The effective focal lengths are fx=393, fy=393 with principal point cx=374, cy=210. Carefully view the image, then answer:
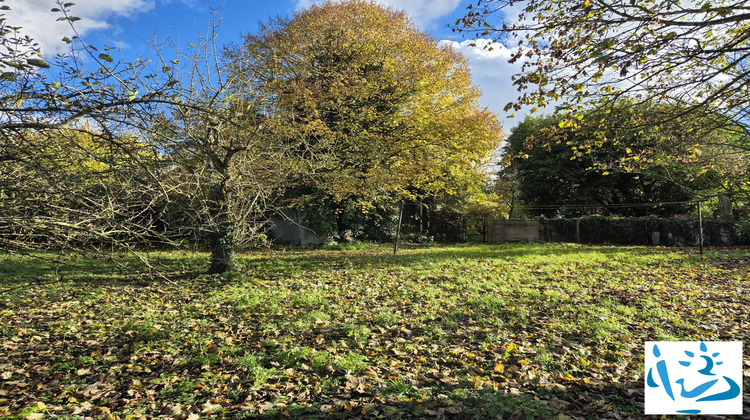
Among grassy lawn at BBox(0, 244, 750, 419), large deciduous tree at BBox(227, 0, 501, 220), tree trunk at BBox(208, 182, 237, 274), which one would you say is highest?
large deciduous tree at BBox(227, 0, 501, 220)

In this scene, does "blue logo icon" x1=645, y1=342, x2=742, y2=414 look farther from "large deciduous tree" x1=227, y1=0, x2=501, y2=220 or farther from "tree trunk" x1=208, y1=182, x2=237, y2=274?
"large deciduous tree" x1=227, y1=0, x2=501, y2=220

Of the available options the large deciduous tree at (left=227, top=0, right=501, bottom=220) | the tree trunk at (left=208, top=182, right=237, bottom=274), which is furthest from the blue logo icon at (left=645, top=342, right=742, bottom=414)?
the large deciduous tree at (left=227, top=0, right=501, bottom=220)

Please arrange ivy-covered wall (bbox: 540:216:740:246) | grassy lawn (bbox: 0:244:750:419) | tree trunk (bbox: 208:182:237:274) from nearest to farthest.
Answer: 1. grassy lawn (bbox: 0:244:750:419)
2. tree trunk (bbox: 208:182:237:274)
3. ivy-covered wall (bbox: 540:216:740:246)

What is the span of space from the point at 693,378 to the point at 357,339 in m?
3.55

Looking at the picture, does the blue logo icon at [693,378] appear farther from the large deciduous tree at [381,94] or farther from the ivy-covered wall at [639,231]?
the ivy-covered wall at [639,231]

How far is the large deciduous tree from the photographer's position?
42.4 feet

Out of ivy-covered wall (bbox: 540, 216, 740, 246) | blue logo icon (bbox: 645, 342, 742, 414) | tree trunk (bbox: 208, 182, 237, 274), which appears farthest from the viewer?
ivy-covered wall (bbox: 540, 216, 740, 246)

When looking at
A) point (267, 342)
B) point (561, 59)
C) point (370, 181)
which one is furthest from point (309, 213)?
point (561, 59)

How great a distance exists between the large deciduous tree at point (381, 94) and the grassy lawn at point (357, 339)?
521 cm

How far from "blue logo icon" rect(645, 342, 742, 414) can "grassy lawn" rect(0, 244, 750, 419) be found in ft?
0.53

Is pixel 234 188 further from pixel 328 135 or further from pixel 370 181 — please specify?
pixel 370 181

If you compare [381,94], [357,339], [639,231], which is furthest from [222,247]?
[639,231]

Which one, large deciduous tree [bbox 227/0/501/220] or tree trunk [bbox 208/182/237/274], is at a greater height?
large deciduous tree [bbox 227/0/501/220]

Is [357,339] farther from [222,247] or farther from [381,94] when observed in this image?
[381,94]
